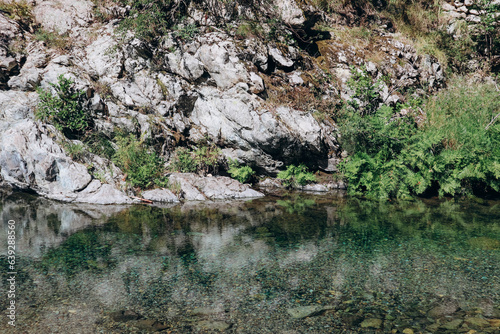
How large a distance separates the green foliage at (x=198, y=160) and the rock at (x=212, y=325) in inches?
370

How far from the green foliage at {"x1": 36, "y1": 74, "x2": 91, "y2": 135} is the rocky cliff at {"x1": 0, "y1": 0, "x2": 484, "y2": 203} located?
335 mm

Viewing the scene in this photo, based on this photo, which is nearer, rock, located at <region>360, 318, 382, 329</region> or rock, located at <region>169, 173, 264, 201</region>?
rock, located at <region>360, 318, 382, 329</region>

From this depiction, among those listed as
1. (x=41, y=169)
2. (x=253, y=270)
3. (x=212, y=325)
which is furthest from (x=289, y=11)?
(x=212, y=325)

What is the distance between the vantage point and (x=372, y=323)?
17.4 ft

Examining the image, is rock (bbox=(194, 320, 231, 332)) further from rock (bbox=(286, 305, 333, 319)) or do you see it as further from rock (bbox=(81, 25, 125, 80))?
rock (bbox=(81, 25, 125, 80))

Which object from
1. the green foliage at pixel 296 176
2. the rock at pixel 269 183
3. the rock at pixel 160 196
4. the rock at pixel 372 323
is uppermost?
the green foliage at pixel 296 176

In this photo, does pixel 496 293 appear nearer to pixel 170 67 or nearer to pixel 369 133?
pixel 369 133

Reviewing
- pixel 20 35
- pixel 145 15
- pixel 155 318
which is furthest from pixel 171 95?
pixel 155 318

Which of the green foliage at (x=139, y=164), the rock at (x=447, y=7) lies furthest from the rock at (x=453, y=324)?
the rock at (x=447, y=7)

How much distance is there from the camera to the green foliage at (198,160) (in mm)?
14344

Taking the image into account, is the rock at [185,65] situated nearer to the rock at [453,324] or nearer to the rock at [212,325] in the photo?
the rock at [212,325]

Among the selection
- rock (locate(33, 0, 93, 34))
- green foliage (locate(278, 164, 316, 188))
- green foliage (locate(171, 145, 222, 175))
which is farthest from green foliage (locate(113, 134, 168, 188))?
rock (locate(33, 0, 93, 34))

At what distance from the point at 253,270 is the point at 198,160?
7904 mm

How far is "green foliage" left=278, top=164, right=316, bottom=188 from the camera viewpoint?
14.5 metres
